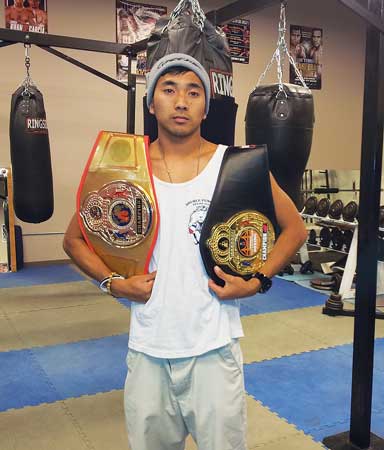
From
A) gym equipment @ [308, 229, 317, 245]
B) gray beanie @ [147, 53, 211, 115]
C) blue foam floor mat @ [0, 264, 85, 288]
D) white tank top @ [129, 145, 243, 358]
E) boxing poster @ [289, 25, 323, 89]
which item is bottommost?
blue foam floor mat @ [0, 264, 85, 288]

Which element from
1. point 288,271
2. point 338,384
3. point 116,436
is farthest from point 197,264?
point 288,271

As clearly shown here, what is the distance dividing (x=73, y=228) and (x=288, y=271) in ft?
15.9

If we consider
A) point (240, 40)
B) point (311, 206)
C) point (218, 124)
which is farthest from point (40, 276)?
point (218, 124)

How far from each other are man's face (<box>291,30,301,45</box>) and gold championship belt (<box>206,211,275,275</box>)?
7215mm

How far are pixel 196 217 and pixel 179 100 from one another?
323 mm

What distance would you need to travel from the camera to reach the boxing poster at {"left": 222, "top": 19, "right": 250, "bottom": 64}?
24.3 ft

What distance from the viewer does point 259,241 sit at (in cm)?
Result: 144

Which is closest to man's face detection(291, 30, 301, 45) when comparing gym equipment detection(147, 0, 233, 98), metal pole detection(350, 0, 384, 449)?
metal pole detection(350, 0, 384, 449)

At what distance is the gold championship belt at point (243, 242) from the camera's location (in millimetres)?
1379

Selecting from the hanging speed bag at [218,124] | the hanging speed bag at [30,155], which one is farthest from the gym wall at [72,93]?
the hanging speed bag at [218,124]

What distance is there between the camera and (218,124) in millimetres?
1796

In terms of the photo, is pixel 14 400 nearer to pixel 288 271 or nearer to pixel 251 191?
pixel 251 191

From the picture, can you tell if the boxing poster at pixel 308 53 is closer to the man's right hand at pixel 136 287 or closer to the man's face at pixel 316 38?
the man's face at pixel 316 38

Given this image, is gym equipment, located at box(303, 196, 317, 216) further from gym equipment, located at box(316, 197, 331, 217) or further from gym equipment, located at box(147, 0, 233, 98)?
gym equipment, located at box(147, 0, 233, 98)
